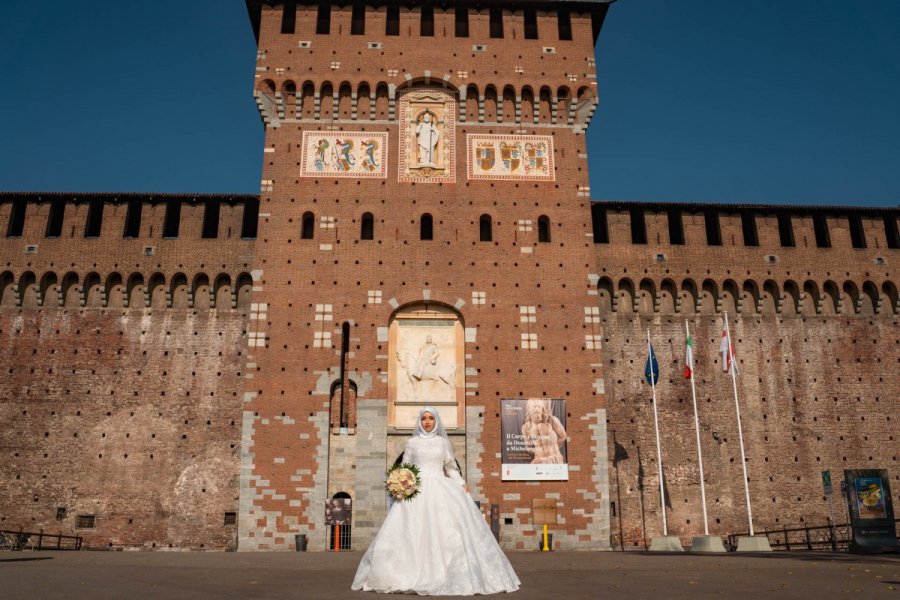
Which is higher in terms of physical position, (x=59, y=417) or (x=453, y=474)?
(x=59, y=417)

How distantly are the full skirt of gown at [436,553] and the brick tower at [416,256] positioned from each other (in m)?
11.4

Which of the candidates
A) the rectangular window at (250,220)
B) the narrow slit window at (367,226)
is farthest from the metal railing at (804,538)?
the rectangular window at (250,220)

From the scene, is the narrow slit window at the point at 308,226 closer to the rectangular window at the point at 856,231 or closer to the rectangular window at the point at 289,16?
the rectangular window at the point at 289,16

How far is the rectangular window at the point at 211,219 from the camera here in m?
22.9

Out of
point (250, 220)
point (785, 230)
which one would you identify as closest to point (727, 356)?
point (785, 230)

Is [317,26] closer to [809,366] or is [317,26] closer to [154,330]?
[154,330]

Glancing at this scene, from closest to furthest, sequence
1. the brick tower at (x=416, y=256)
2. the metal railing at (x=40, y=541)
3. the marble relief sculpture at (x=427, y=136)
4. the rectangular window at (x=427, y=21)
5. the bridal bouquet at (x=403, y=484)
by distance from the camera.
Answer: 1. the bridal bouquet at (x=403, y=484)
2. the brick tower at (x=416, y=256)
3. the metal railing at (x=40, y=541)
4. the marble relief sculpture at (x=427, y=136)
5. the rectangular window at (x=427, y=21)

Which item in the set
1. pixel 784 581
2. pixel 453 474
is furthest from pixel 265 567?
pixel 784 581

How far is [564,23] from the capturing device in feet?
77.4

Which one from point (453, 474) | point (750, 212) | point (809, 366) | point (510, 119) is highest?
point (510, 119)

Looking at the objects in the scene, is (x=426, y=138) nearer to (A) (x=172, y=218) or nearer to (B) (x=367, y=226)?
(B) (x=367, y=226)

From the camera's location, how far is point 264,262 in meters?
20.7

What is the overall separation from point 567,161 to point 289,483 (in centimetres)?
1163

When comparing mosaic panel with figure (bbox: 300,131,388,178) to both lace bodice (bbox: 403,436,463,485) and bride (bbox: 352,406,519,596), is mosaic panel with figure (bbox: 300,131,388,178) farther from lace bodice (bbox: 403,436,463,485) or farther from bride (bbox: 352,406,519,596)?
bride (bbox: 352,406,519,596)
